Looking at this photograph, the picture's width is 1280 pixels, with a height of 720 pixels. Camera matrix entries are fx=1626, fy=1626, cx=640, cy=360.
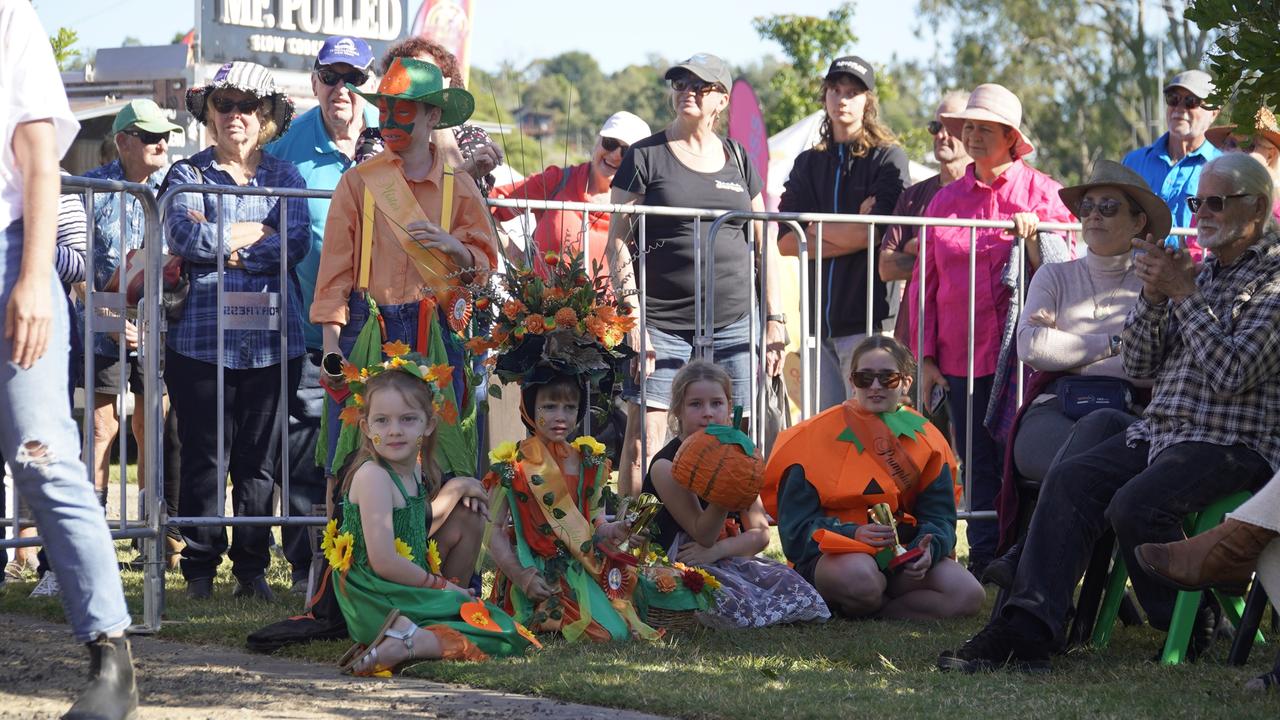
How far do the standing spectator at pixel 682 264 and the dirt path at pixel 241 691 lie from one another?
2339 millimetres

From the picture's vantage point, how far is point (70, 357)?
14.0ft

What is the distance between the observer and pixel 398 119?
5.86 metres

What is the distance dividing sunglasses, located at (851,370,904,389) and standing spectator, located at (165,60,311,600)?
2.27 meters

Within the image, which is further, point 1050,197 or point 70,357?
point 1050,197

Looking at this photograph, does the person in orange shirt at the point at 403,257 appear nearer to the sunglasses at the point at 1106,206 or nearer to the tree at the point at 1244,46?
the sunglasses at the point at 1106,206

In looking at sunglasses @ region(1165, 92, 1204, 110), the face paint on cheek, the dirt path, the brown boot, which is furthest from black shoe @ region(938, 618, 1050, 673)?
sunglasses @ region(1165, 92, 1204, 110)

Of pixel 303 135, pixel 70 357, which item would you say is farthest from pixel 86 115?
pixel 70 357

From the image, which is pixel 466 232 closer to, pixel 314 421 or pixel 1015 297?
pixel 314 421

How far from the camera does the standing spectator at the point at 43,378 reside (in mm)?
4051

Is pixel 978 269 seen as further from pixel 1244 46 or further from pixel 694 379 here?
pixel 1244 46

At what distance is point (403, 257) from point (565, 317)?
66 centimetres

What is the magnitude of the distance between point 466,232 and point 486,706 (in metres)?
2.05

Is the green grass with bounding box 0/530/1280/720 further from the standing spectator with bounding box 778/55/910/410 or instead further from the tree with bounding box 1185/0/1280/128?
the standing spectator with bounding box 778/55/910/410

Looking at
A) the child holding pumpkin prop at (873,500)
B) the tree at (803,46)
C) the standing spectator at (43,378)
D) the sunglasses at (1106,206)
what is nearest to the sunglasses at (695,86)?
the child holding pumpkin prop at (873,500)
